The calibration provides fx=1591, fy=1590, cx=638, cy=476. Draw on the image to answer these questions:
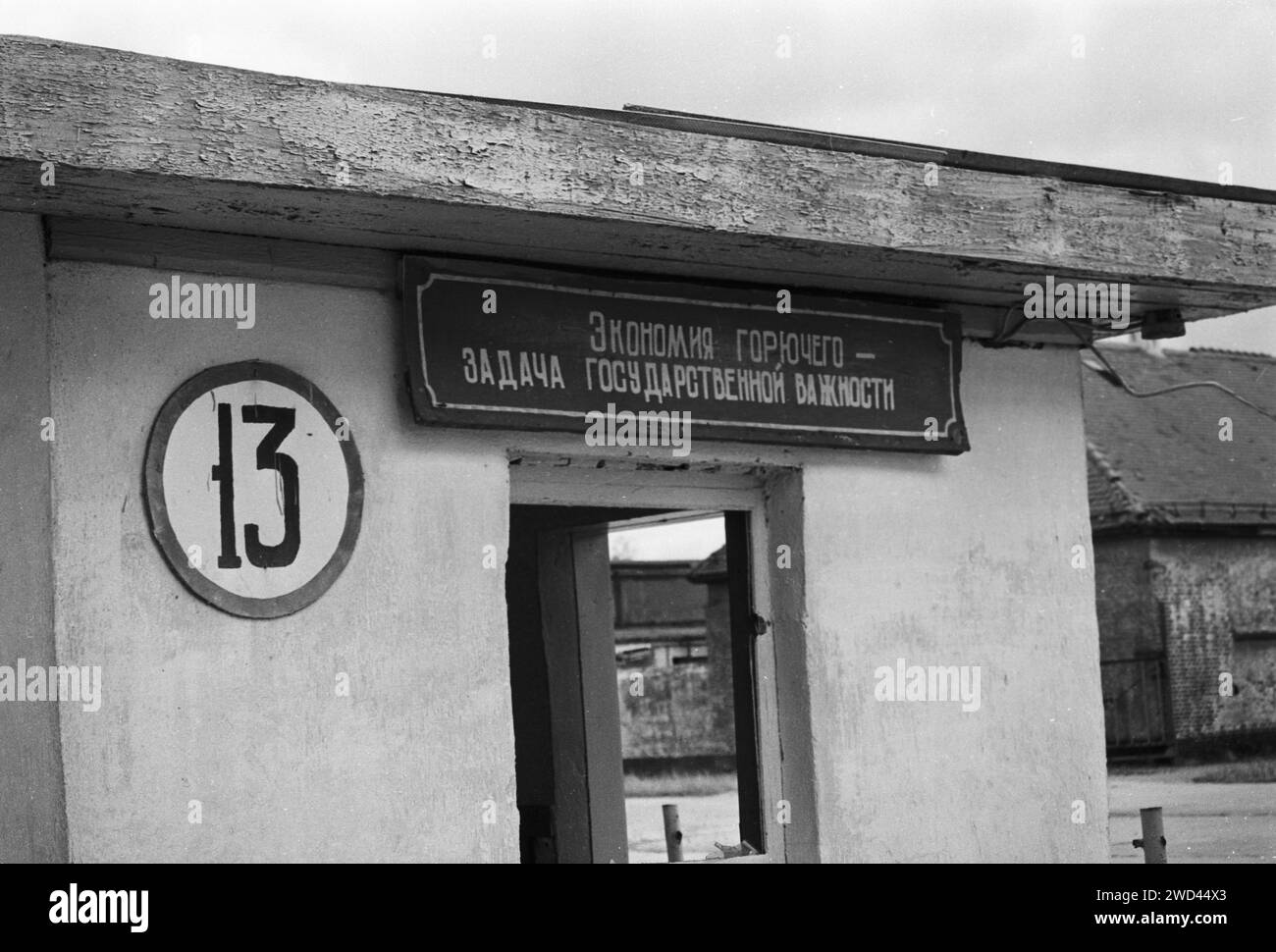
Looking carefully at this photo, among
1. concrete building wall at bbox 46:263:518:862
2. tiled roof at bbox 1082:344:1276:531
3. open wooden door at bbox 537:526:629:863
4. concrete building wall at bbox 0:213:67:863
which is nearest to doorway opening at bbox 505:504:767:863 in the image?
open wooden door at bbox 537:526:629:863

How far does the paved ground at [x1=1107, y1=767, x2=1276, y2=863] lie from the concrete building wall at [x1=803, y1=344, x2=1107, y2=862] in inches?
88.6

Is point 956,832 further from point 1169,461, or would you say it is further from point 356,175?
point 1169,461

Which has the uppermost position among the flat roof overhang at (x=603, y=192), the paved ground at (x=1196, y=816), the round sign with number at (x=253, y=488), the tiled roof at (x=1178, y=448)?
the tiled roof at (x=1178, y=448)

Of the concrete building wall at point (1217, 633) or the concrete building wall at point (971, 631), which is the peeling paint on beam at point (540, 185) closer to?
the concrete building wall at point (971, 631)

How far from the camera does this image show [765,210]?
4957mm

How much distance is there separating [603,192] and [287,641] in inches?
63.2

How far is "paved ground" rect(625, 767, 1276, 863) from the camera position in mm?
11950

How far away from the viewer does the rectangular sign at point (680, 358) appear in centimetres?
498

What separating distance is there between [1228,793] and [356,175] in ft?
55.9

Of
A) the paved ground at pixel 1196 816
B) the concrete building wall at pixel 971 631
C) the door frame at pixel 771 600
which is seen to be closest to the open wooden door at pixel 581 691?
the door frame at pixel 771 600

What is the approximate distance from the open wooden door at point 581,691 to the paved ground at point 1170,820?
334 centimetres

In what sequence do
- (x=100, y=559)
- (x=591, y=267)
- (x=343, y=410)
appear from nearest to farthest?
(x=100, y=559) < (x=343, y=410) < (x=591, y=267)

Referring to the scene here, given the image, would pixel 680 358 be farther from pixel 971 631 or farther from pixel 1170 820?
pixel 1170 820
